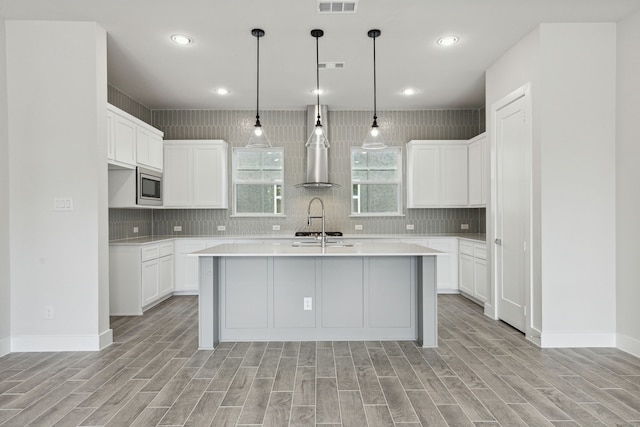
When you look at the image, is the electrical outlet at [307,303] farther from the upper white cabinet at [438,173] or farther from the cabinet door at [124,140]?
the upper white cabinet at [438,173]

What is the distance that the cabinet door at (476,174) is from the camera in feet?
18.2

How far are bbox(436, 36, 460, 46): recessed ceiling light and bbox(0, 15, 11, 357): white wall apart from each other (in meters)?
4.06

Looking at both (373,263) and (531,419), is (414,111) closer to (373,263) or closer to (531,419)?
(373,263)

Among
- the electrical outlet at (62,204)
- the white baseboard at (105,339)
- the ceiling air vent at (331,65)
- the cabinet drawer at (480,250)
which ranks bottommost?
the white baseboard at (105,339)

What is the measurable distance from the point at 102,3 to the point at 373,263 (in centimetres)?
324

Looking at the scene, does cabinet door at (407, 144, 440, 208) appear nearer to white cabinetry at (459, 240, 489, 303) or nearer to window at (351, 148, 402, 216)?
window at (351, 148, 402, 216)

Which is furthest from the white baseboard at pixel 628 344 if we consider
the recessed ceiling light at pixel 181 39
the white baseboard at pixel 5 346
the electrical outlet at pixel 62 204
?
the white baseboard at pixel 5 346

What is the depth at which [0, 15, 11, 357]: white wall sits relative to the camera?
326 cm

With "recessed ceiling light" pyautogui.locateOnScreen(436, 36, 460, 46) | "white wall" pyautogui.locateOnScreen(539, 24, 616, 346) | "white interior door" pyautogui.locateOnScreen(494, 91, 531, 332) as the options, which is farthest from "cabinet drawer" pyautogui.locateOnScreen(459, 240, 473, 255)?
"recessed ceiling light" pyautogui.locateOnScreen(436, 36, 460, 46)

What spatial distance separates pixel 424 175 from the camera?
6055 millimetres

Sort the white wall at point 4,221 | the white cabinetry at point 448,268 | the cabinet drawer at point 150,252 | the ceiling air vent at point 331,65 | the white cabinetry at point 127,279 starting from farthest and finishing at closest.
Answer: the white cabinetry at point 448,268, the cabinet drawer at point 150,252, the white cabinetry at point 127,279, the ceiling air vent at point 331,65, the white wall at point 4,221

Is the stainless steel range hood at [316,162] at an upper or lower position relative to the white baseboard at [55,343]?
upper

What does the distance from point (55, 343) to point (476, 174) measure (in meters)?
5.61

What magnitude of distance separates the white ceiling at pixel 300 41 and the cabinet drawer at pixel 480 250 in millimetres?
2184
